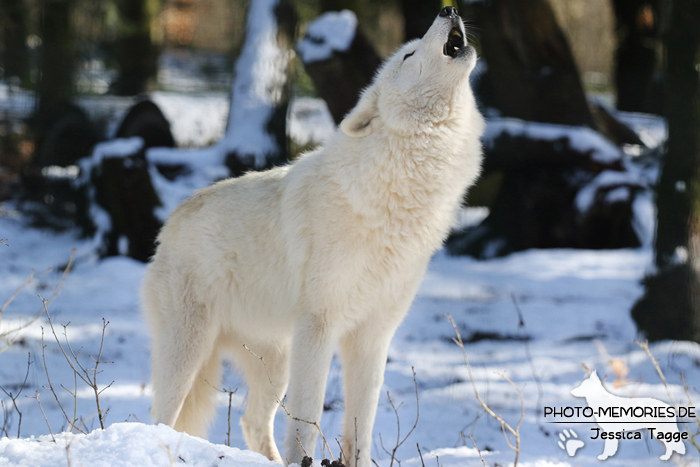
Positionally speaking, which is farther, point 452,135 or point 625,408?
point 625,408

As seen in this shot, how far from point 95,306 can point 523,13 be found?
576 centimetres

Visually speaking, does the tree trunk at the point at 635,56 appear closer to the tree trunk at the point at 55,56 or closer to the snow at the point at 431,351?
the snow at the point at 431,351

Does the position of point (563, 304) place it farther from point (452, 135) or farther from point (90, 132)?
point (90, 132)

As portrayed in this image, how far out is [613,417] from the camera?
10.8 ft

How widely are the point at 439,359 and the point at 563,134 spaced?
11.4 ft

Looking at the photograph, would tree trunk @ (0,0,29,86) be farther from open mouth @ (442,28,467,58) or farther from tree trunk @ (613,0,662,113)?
tree trunk @ (613,0,662,113)

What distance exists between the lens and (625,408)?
3215 mm

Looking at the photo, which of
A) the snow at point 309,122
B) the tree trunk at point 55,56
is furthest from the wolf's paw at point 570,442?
the tree trunk at point 55,56

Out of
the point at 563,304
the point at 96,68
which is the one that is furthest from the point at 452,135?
the point at 96,68

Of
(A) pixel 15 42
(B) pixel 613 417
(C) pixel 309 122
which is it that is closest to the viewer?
(B) pixel 613 417

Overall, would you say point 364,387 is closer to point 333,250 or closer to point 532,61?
point 333,250

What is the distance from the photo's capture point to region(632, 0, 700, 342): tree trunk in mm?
4355

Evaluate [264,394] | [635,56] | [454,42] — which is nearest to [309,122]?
[635,56]

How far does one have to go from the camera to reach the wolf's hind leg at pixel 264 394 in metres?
3.31
